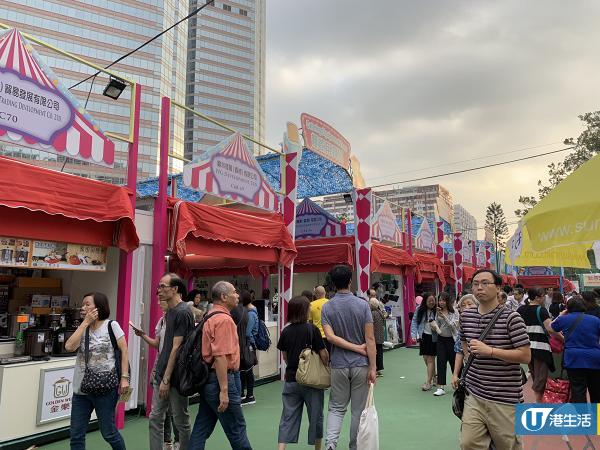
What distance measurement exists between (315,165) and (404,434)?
7113 millimetres

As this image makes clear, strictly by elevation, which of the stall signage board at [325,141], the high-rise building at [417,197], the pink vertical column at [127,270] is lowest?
the pink vertical column at [127,270]

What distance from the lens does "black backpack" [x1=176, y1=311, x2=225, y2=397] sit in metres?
3.23

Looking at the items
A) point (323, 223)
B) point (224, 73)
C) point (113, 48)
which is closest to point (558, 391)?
point (323, 223)

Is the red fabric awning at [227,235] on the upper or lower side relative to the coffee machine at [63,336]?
upper

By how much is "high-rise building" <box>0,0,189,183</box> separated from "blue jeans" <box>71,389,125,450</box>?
5193 cm

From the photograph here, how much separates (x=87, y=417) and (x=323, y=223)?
28.1 feet

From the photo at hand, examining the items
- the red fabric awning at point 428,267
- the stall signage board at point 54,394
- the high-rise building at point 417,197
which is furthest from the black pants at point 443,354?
the high-rise building at point 417,197

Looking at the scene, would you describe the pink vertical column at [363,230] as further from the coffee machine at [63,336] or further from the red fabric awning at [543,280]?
the red fabric awning at [543,280]

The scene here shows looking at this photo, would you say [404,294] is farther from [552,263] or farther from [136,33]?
[136,33]

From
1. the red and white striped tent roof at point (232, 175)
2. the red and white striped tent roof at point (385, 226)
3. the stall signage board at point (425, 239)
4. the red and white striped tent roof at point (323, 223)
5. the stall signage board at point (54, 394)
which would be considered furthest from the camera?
the stall signage board at point (425, 239)

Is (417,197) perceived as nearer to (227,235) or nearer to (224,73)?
(224,73)

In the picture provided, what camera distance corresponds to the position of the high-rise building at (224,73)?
3253 inches

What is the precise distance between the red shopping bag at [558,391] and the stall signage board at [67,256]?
503 cm

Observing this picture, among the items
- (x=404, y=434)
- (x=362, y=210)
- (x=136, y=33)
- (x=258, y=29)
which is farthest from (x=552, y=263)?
(x=258, y=29)
